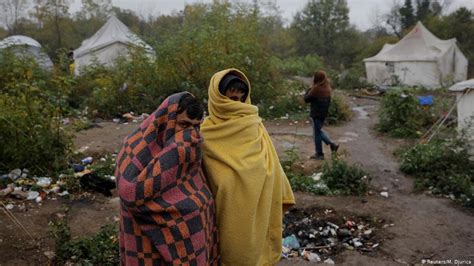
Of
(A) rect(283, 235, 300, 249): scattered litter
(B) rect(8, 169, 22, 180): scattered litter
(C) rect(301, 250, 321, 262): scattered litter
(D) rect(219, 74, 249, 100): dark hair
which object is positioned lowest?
(C) rect(301, 250, 321, 262): scattered litter

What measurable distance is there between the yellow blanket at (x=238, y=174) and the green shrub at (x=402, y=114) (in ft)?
23.1

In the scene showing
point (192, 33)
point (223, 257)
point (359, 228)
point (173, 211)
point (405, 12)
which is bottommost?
point (359, 228)

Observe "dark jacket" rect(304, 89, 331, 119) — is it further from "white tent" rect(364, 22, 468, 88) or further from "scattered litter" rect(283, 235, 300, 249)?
"white tent" rect(364, 22, 468, 88)

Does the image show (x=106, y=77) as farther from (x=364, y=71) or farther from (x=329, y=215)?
Answer: (x=364, y=71)

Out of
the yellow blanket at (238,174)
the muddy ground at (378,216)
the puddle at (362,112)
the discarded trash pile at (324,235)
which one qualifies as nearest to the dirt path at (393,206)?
the muddy ground at (378,216)

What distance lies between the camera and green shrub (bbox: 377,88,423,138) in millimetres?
8203

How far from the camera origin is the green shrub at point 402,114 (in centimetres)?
820

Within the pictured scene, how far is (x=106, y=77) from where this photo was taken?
1096 centimetres

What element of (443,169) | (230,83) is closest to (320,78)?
(443,169)

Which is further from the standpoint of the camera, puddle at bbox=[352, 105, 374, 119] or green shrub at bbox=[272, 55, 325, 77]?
green shrub at bbox=[272, 55, 325, 77]

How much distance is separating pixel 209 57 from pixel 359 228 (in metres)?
6.76

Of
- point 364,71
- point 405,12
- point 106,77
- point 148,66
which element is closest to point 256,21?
point 148,66

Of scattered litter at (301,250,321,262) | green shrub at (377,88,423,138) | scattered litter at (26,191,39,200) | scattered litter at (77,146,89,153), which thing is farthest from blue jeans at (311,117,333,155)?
scattered litter at (26,191,39,200)

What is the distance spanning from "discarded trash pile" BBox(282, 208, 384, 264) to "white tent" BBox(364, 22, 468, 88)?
14.0 meters
